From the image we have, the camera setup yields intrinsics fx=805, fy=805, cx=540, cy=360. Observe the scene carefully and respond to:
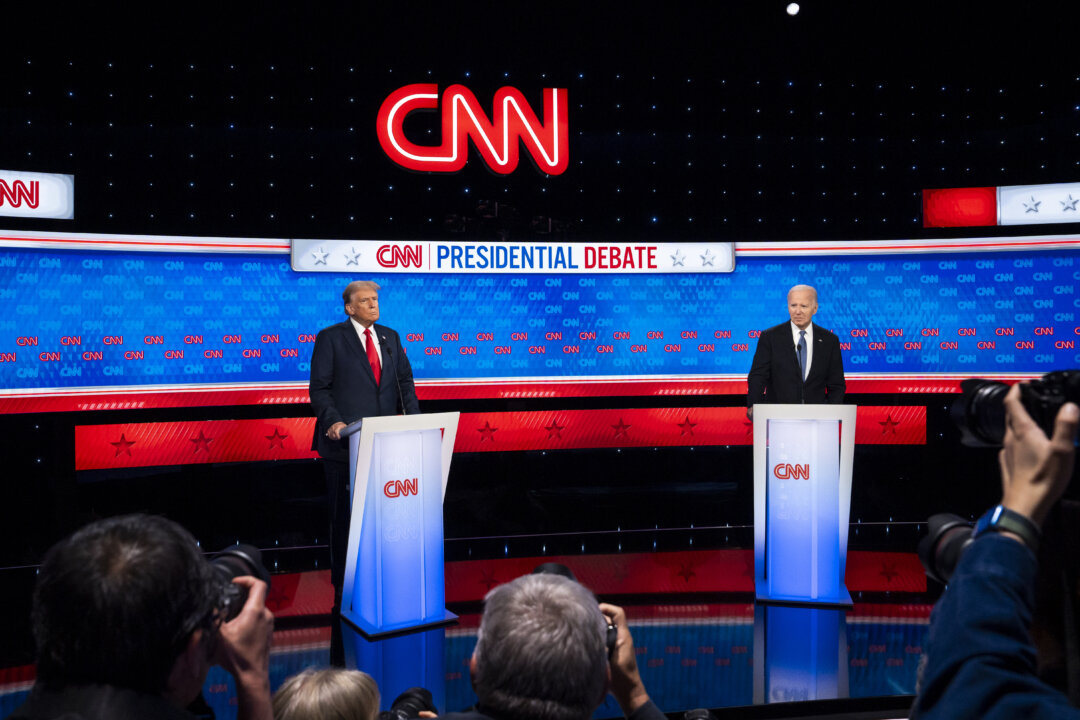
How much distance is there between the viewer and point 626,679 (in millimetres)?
1349

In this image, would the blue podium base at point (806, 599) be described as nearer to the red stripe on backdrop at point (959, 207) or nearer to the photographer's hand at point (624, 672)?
the photographer's hand at point (624, 672)

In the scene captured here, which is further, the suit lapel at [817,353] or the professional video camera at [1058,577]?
the suit lapel at [817,353]

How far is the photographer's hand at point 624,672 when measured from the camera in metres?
1.34

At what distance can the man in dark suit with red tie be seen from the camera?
4.25 m

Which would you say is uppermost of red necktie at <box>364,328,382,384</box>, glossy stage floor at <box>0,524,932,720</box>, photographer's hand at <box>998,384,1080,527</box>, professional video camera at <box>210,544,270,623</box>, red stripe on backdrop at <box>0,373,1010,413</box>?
red necktie at <box>364,328,382,384</box>

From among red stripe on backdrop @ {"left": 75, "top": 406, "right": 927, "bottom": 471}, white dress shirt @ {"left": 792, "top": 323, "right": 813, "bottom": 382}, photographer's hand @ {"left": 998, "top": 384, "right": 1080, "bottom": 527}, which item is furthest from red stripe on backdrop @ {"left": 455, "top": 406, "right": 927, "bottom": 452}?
photographer's hand @ {"left": 998, "top": 384, "right": 1080, "bottom": 527}

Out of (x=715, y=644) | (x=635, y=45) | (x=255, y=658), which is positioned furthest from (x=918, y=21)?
(x=255, y=658)

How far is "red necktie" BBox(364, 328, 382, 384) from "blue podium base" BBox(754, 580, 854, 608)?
91.2 inches

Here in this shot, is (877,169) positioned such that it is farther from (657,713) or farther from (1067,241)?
(657,713)

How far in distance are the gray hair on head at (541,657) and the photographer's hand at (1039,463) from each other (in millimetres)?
590

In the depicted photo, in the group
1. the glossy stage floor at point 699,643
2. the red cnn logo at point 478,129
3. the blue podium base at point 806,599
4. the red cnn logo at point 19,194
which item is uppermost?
the red cnn logo at point 478,129

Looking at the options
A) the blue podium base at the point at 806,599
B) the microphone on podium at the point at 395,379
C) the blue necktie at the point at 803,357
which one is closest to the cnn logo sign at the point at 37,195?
the microphone on podium at the point at 395,379

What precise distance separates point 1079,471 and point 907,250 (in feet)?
19.1

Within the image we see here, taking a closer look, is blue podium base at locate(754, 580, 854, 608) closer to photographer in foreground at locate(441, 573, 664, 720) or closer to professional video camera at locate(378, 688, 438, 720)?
professional video camera at locate(378, 688, 438, 720)
